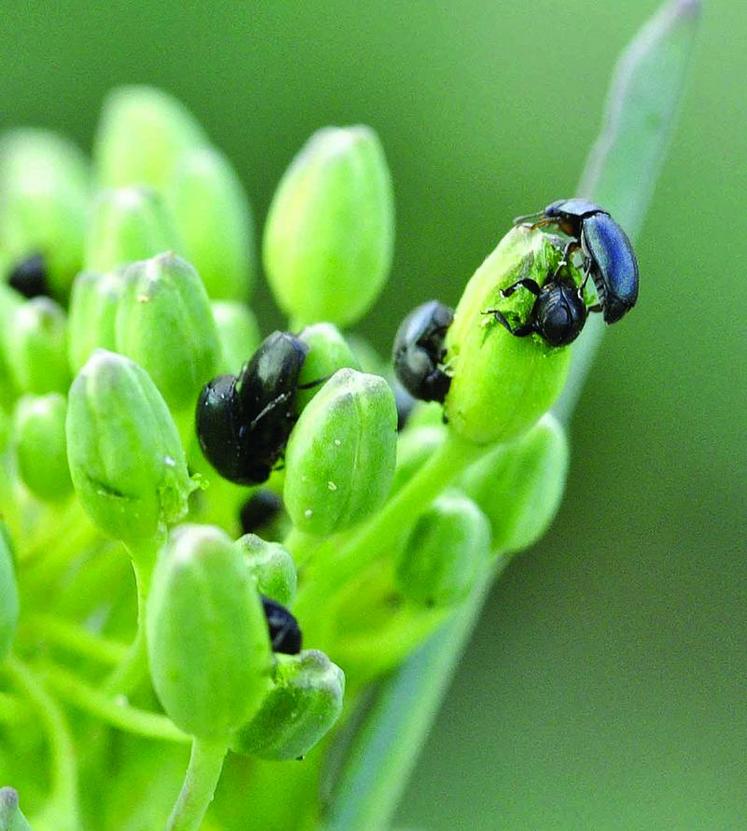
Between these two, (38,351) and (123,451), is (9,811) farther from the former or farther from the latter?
(38,351)

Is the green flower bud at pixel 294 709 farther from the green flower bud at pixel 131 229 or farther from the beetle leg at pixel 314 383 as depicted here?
the green flower bud at pixel 131 229

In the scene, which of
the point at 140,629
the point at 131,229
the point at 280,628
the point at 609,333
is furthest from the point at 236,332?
the point at 609,333

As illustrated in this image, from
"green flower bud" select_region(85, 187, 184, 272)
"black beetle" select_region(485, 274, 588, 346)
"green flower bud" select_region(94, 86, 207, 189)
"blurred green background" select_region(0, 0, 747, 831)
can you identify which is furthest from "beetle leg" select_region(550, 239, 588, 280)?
"blurred green background" select_region(0, 0, 747, 831)

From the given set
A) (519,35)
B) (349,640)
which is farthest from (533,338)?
(519,35)

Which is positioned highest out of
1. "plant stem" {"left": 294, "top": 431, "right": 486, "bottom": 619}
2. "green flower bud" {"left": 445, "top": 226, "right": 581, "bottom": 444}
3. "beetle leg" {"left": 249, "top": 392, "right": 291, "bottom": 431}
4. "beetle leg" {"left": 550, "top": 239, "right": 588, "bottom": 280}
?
"beetle leg" {"left": 550, "top": 239, "right": 588, "bottom": 280}

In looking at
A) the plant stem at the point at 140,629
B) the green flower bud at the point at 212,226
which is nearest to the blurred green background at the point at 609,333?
the green flower bud at the point at 212,226

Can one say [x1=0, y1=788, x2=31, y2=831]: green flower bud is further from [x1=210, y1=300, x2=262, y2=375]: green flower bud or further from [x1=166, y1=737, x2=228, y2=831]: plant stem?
[x1=210, y1=300, x2=262, y2=375]: green flower bud

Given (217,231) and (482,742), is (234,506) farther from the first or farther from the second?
(482,742)
